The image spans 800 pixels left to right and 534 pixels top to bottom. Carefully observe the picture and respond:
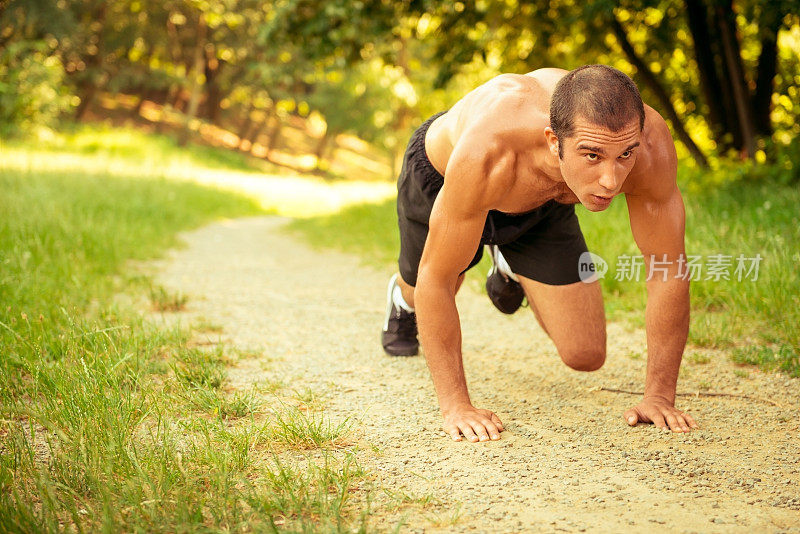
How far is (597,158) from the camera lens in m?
2.26

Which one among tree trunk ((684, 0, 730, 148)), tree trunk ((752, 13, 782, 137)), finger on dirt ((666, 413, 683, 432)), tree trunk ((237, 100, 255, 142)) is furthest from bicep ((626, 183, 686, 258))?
tree trunk ((237, 100, 255, 142))

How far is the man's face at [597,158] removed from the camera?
2219mm

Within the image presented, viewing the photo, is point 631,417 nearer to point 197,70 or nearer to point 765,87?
point 765,87

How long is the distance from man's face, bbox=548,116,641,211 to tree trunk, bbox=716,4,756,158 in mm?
6085

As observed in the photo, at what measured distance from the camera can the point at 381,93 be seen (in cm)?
2506

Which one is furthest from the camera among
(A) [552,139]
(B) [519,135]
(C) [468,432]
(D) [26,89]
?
(D) [26,89]

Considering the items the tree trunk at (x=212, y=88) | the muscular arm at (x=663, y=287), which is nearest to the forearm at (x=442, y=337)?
the muscular arm at (x=663, y=287)

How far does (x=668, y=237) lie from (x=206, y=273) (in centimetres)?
453

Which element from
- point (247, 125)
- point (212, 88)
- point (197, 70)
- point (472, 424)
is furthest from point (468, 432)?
point (247, 125)

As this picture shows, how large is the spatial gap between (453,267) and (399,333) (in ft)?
4.16

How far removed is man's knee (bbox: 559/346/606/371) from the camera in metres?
3.14

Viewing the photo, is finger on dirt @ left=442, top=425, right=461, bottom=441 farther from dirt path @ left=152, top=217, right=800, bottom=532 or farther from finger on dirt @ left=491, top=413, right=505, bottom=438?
finger on dirt @ left=491, top=413, right=505, bottom=438

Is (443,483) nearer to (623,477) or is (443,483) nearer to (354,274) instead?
(623,477)

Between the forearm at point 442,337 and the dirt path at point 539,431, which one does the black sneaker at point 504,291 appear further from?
the forearm at point 442,337
